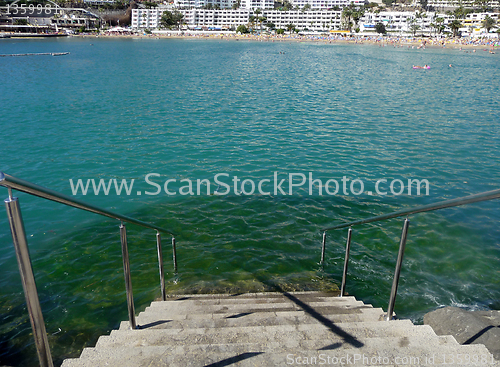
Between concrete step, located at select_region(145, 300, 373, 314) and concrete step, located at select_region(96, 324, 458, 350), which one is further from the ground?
concrete step, located at select_region(96, 324, 458, 350)

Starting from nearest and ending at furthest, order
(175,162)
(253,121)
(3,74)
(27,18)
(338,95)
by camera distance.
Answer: (175,162)
(253,121)
(338,95)
(3,74)
(27,18)

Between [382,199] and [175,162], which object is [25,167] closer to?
[175,162]

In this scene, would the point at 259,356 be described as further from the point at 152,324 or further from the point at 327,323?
the point at 152,324

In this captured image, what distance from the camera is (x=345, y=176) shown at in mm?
14758

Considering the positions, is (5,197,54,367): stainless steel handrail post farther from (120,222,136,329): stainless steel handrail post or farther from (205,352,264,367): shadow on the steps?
(120,222,136,329): stainless steel handrail post

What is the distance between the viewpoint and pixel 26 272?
2.09 m

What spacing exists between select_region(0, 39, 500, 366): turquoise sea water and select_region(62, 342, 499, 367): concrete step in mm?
3257

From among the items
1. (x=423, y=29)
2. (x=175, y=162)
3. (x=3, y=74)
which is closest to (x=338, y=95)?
(x=175, y=162)

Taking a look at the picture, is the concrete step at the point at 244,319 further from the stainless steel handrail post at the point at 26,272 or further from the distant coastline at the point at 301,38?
the distant coastline at the point at 301,38

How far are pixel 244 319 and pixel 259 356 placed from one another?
1556 millimetres

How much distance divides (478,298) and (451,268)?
3.96 ft

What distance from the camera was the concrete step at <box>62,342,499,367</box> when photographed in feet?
9.77

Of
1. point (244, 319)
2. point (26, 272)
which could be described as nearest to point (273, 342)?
point (244, 319)

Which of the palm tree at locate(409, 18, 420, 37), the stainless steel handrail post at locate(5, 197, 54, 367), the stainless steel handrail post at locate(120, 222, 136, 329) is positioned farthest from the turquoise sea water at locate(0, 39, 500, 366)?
the palm tree at locate(409, 18, 420, 37)
